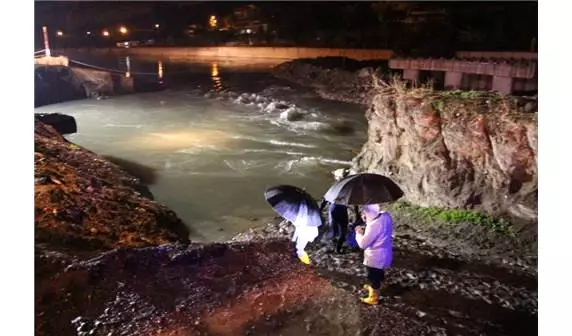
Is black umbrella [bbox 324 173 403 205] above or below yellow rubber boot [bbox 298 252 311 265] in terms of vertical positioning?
above

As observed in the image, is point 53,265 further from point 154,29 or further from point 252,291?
point 154,29

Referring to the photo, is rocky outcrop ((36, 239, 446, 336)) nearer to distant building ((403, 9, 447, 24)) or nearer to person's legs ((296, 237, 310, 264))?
person's legs ((296, 237, 310, 264))

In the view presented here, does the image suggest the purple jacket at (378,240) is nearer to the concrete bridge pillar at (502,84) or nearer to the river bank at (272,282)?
the river bank at (272,282)

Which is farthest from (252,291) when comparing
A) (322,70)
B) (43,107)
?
(322,70)

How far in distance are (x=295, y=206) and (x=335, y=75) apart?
2770 centimetres

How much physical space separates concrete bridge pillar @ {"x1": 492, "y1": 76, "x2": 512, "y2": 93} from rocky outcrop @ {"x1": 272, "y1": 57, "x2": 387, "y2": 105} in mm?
11642

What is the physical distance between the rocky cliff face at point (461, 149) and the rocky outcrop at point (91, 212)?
5490 millimetres

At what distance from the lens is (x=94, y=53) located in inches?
2068

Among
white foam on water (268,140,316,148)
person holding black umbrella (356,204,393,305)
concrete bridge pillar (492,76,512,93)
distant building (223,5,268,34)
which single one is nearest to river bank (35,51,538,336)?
person holding black umbrella (356,204,393,305)

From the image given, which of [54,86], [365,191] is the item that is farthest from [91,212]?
[54,86]

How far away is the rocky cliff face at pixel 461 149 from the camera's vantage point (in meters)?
8.62

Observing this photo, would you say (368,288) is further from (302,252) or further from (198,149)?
(198,149)

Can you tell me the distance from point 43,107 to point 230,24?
1355 inches

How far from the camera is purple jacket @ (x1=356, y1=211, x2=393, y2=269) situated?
5.38 metres
